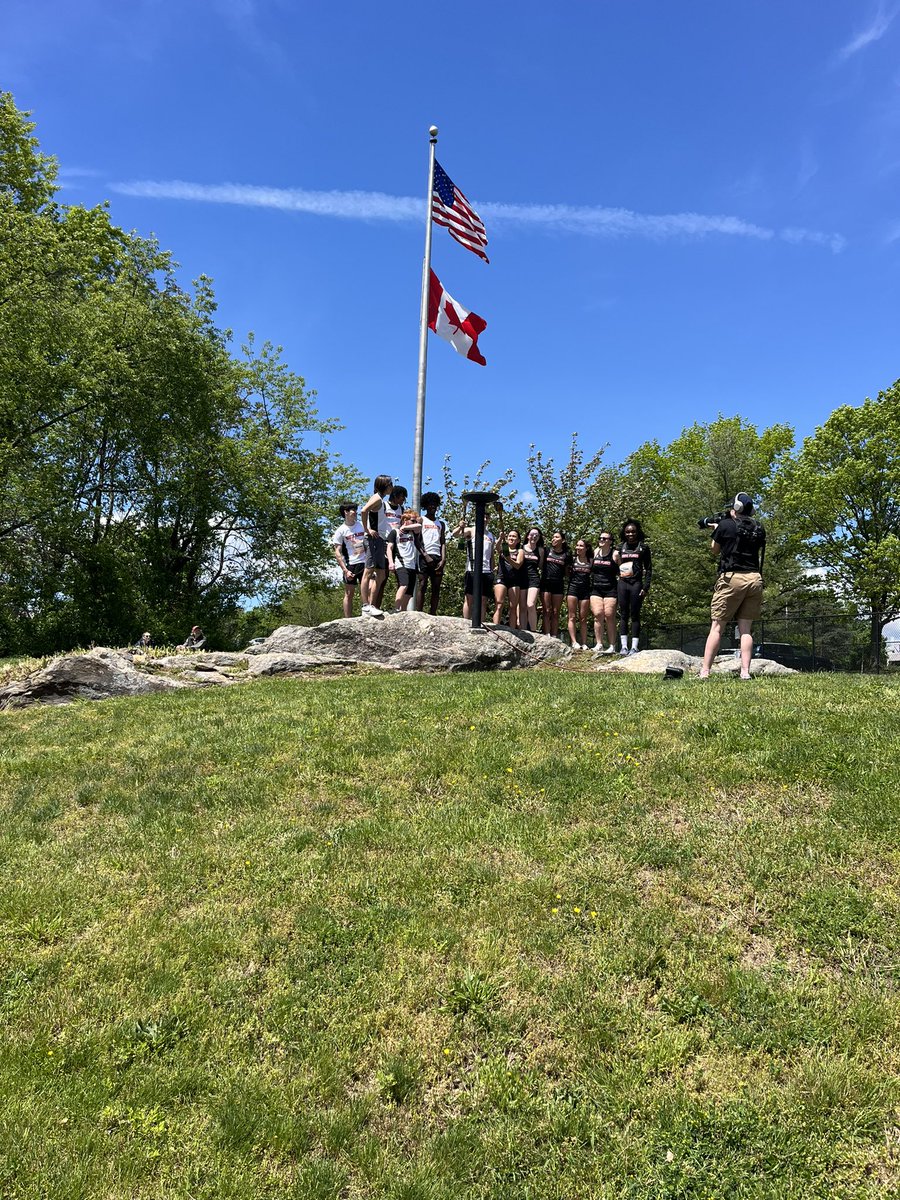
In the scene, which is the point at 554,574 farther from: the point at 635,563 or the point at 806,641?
the point at 806,641

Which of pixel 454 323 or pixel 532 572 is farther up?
pixel 454 323

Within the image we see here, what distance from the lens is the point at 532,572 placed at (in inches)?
497

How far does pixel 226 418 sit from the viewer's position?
27.4 m

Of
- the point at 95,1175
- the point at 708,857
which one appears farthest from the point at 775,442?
the point at 95,1175

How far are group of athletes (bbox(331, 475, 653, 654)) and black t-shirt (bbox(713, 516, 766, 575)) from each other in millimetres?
2913

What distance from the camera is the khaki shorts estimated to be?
26.4 ft

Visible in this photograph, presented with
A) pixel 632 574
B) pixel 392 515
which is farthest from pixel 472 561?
pixel 632 574

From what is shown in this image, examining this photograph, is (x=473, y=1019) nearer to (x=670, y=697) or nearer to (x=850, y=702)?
(x=670, y=697)

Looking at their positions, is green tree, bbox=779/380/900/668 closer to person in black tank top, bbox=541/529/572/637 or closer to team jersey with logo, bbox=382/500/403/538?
person in black tank top, bbox=541/529/572/637

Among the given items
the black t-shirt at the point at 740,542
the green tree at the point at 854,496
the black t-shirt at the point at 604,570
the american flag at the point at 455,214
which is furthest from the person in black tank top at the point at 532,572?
the green tree at the point at 854,496

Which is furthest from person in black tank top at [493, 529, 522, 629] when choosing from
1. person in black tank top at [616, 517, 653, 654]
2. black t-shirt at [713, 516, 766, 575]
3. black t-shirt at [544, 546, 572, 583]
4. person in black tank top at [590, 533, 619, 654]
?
black t-shirt at [713, 516, 766, 575]

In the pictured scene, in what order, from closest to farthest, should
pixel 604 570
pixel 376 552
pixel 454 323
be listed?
pixel 376 552, pixel 604 570, pixel 454 323

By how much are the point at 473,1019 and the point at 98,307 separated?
23165 millimetres

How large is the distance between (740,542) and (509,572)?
509cm
